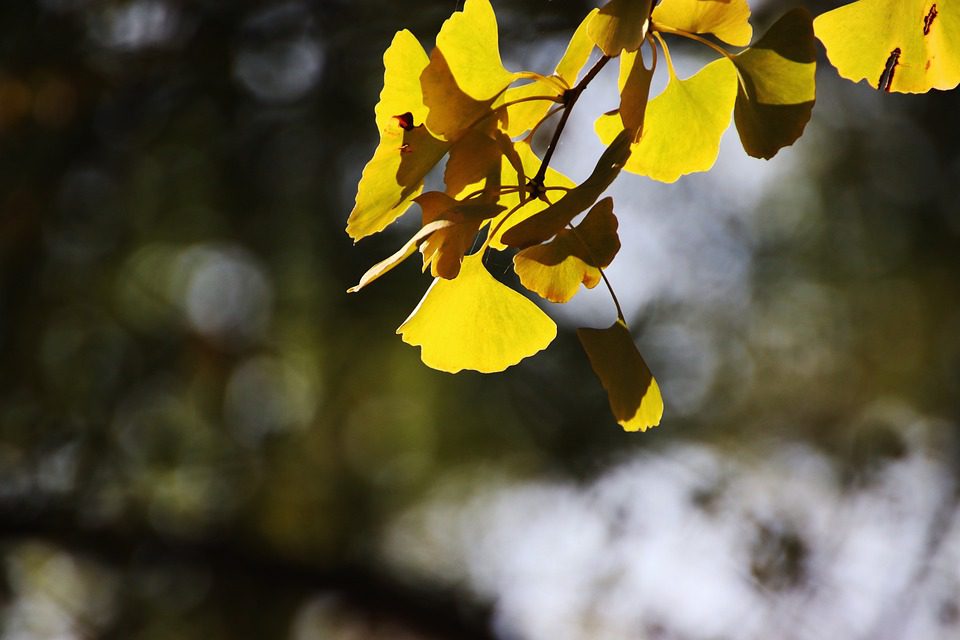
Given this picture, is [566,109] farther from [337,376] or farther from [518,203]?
[337,376]

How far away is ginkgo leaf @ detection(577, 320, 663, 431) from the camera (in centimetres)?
33

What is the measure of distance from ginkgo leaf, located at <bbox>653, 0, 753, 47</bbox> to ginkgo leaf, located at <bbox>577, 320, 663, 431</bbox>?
117 mm

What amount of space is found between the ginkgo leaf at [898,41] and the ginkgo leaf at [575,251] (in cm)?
13

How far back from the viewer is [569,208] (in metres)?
0.30

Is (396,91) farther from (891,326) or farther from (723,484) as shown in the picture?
(891,326)

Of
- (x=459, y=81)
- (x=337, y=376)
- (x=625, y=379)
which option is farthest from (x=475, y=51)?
(x=337, y=376)

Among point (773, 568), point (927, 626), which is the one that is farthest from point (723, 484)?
point (927, 626)

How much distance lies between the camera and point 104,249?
1.87m

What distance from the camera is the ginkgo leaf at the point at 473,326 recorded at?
0.38 meters

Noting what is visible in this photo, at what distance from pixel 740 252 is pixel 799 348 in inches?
9.8

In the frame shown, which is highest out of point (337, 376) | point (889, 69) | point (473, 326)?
point (889, 69)

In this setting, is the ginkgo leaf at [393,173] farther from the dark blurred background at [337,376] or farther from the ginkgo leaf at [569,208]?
the dark blurred background at [337,376]

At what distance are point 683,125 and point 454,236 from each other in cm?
12

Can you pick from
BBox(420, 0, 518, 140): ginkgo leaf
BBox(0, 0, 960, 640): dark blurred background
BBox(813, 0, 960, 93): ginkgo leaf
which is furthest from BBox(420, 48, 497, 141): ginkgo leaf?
BBox(0, 0, 960, 640): dark blurred background
